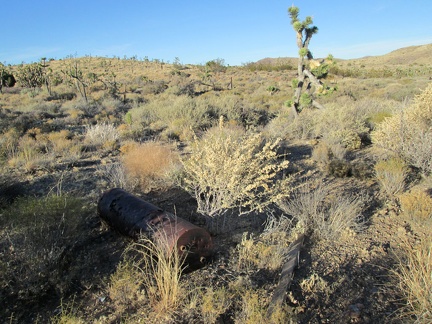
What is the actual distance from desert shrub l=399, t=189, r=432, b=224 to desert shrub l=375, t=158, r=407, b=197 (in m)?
0.90

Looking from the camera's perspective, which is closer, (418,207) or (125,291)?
(125,291)

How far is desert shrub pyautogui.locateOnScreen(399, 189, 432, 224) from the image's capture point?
468 cm

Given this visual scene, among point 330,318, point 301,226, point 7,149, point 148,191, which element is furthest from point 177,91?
point 330,318

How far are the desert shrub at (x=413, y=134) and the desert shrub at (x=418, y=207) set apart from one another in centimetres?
204

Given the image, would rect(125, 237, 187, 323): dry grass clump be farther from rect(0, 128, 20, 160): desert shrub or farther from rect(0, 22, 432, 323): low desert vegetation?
rect(0, 128, 20, 160): desert shrub

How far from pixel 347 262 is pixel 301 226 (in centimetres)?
87

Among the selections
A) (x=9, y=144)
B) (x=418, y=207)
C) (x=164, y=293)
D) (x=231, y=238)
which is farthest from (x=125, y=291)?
(x=9, y=144)

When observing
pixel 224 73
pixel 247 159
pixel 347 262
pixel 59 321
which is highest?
pixel 224 73

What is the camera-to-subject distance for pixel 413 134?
7.14 m

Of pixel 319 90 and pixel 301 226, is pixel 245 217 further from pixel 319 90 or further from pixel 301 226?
pixel 319 90

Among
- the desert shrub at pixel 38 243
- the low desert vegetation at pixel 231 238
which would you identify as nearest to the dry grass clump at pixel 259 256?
the low desert vegetation at pixel 231 238

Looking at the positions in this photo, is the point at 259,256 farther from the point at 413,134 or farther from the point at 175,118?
the point at 175,118

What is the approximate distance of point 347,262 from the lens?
4.00 meters

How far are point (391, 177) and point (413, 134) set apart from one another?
1838mm
